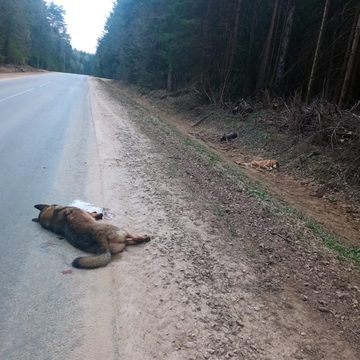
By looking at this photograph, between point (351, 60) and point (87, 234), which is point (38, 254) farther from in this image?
point (351, 60)

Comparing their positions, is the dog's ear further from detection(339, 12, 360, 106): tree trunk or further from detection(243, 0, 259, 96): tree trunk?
detection(243, 0, 259, 96): tree trunk

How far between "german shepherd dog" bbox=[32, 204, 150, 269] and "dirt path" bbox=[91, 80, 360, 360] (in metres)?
0.15

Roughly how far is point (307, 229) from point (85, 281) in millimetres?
3556

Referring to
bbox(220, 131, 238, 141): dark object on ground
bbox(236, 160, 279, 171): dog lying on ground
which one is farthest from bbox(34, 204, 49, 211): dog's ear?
bbox(220, 131, 238, 141): dark object on ground

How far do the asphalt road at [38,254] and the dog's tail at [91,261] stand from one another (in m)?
A: 0.13

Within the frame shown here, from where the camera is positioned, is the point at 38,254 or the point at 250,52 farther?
the point at 250,52

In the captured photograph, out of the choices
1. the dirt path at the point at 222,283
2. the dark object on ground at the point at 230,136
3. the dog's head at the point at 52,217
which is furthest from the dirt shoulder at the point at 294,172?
the dog's head at the point at 52,217

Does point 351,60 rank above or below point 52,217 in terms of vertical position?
above

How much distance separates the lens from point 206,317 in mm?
3555

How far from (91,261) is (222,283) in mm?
1399

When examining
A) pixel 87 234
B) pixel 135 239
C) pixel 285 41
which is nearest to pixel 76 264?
pixel 87 234

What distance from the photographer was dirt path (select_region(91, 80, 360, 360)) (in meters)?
3.28

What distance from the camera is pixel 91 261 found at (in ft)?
14.0

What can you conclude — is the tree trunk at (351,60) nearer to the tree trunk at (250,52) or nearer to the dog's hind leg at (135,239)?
the tree trunk at (250,52)
